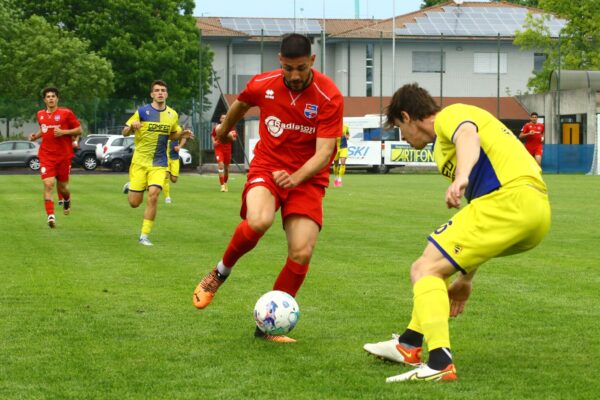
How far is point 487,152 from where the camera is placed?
6082 millimetres

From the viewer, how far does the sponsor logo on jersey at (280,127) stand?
7.80m

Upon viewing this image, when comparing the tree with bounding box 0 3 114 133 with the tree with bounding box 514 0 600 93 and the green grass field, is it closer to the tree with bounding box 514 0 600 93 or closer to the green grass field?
the tree with bounding box 514 0 600 93

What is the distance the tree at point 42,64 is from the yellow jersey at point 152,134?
43.5 metres

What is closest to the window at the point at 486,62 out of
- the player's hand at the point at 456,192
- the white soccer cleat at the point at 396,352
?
the white soccer cleat at the point at 396,352

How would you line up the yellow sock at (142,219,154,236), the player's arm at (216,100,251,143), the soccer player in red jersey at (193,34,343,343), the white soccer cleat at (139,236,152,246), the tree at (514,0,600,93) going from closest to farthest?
the soccer player in red jersey at (193,34,343,343), the player's arm at (216,100,251,143), the white soccer cleat at (139,236,152,246), the yellow sock at (142,219,154,236), the tree at (514,0,600,93)

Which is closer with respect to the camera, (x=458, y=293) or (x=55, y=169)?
(x=458, y=293)

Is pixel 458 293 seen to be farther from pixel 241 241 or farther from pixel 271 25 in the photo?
pixel 271 25

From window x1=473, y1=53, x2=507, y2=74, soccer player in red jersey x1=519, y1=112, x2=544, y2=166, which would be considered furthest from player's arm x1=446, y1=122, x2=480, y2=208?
window x1=473, y1=53, x2=507, y2=74

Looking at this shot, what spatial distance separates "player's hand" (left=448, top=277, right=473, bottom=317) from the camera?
6590mm

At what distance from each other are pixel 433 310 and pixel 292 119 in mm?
2235

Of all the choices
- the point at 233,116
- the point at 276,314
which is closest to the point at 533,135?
the point at 233,116

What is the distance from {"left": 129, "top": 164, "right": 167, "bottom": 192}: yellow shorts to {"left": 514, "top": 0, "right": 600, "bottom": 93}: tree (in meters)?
45.9

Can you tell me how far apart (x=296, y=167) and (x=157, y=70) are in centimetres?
5895

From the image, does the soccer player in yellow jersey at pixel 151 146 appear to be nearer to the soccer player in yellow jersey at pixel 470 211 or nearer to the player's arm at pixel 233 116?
the player's arm at pixel 233 116
